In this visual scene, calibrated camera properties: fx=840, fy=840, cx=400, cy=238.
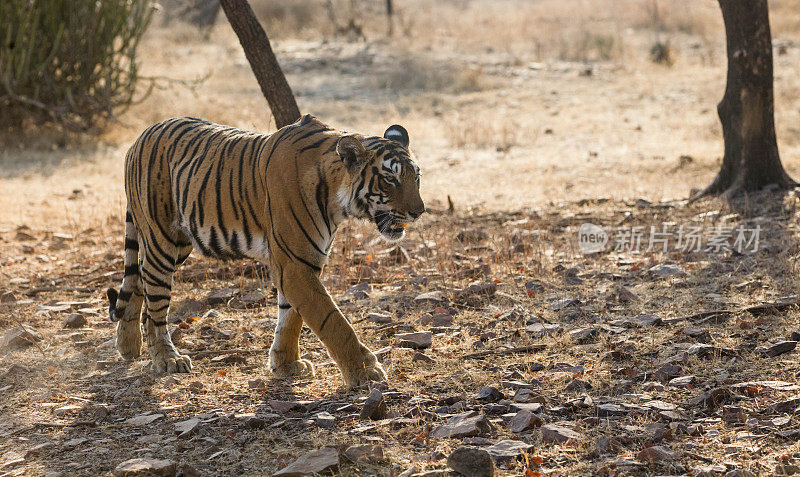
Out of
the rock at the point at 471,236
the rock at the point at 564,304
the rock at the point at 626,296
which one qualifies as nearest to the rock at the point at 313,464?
the rock at the point at 564,304

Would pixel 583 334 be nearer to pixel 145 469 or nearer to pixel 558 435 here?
pixel 558 435

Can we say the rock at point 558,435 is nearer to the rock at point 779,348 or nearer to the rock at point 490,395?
the rock at point 490,395

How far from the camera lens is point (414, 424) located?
3990 mm

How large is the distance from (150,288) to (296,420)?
160 cm

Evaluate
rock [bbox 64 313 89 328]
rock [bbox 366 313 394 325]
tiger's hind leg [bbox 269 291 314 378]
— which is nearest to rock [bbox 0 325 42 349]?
rock [bbox 64 313 89 328]

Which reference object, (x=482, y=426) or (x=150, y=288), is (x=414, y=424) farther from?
(x=150, y=288)

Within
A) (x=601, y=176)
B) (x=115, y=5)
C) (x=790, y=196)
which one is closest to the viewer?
(x=790, y=196)

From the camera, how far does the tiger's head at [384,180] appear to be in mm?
4473

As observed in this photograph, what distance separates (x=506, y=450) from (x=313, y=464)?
2.72 ft

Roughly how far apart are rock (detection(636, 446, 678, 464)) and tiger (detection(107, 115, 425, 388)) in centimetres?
153

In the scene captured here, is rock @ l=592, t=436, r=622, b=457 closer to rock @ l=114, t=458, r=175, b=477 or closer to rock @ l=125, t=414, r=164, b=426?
rock @ l=114, t=458, r=175, b=477

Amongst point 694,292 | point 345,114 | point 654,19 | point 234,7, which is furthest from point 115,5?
point 654,19

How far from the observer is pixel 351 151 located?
4449 millimetres

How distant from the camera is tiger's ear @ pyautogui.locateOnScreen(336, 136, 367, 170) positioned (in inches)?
173
